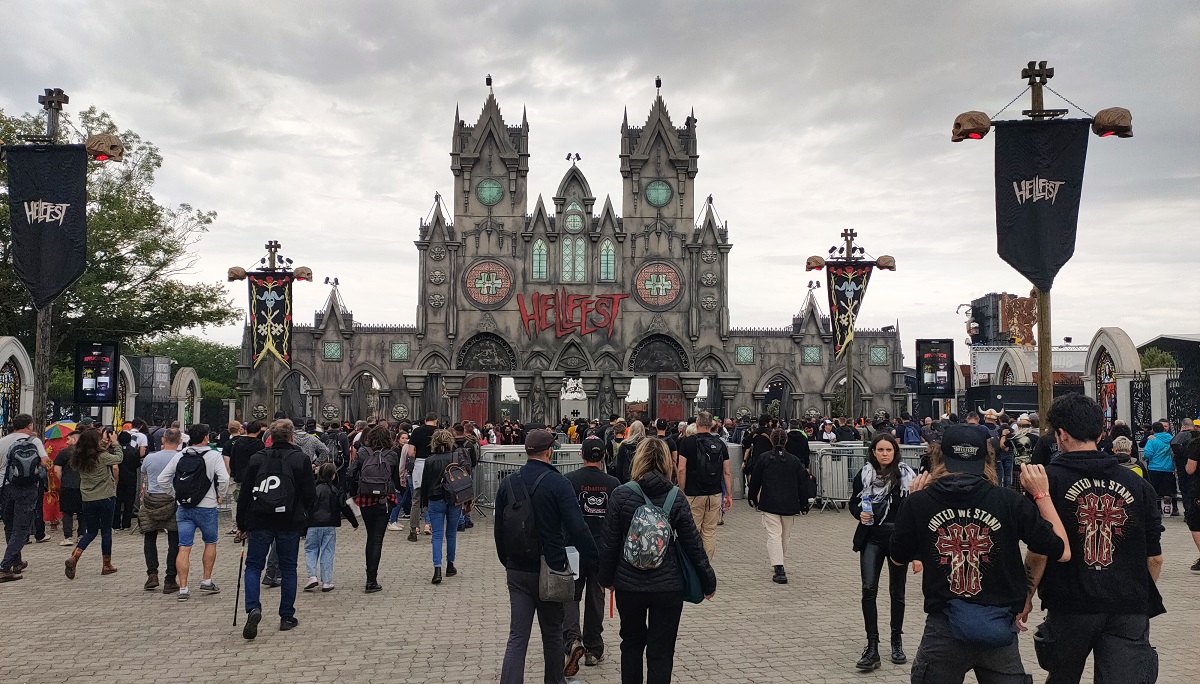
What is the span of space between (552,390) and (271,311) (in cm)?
1737

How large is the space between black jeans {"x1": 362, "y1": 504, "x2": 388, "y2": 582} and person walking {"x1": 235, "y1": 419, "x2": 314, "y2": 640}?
1871 millimetres

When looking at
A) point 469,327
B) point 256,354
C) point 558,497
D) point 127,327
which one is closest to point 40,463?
point 558,497

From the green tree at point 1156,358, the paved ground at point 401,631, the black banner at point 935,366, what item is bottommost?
the paved ground at point 401,631

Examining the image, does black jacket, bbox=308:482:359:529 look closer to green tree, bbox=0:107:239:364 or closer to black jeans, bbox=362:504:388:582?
black jeans, bbox=362:504:388:582

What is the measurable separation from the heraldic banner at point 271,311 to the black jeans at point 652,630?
78.1 ft

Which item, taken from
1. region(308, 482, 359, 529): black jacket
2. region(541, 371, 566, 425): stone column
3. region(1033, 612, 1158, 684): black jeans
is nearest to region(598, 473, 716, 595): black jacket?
region(1033, 612, 1158, 684): black jeans

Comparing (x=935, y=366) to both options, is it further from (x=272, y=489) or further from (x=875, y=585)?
(x=272, y=489)

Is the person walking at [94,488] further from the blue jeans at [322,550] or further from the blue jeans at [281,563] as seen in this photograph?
the blue jeans at [281,563]

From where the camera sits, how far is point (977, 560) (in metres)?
4.60

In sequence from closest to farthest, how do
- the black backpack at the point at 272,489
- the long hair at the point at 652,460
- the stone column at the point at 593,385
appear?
1. the long hair at the point at 652,460
2. the black backpack at the point at 272,489
3. the stone column at the point at 593,385

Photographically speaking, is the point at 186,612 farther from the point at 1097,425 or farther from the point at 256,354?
the point at 256,354

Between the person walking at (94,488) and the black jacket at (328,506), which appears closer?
the black jacket at (328,506)

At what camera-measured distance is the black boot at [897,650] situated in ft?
24.9

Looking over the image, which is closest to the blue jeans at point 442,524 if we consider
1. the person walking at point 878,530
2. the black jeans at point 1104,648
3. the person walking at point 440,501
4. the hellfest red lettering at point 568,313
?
the person walking at point 440,501
